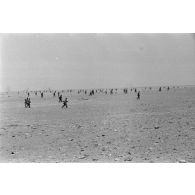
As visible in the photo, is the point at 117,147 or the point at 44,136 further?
the point at 44,136

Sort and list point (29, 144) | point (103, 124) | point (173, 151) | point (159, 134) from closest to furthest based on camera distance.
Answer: point (173, 151)
point (29, 144)
point (159, 134)
point (103, 124)

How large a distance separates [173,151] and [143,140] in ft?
6.11

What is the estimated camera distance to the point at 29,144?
46.5ft

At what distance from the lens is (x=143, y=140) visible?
566 inches

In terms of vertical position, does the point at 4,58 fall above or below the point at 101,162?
above

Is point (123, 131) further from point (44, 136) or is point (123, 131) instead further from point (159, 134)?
point (44, 136)

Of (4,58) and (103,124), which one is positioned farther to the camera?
(103,124)

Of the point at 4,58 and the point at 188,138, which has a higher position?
the point at 4,58
